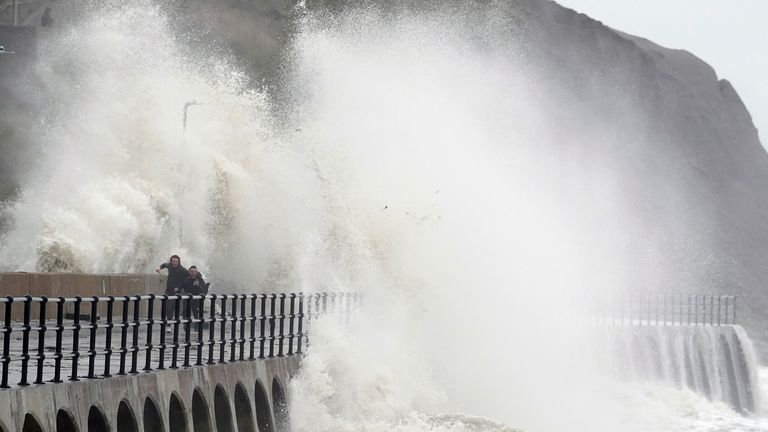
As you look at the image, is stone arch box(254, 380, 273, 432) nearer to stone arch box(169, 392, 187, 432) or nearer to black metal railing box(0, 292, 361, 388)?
black metal railing box(0, 292, 361, 388)

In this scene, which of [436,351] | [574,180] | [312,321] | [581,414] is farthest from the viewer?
[574,180]

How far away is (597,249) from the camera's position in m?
73.6

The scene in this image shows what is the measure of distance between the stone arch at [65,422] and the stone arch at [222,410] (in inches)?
181

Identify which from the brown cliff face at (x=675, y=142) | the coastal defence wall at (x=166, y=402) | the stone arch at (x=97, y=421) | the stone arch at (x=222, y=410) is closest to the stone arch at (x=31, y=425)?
the coastal defence wall at (x=166, y=402)

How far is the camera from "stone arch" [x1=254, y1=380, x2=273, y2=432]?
69.3 feet

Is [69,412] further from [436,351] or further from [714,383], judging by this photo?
[714,383]

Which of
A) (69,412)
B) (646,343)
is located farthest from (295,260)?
(69,412)

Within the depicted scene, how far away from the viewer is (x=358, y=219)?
36062 millimetres

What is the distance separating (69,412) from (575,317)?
87.2 feet

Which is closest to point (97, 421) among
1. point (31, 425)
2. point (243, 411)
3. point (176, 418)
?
point (31, 425)

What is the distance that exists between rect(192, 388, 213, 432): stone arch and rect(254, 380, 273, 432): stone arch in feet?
8.19

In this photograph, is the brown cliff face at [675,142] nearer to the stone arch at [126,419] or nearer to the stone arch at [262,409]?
the stone arch at [262,409]

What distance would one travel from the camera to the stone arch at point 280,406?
2216cm

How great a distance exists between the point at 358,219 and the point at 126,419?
65.4 feet
